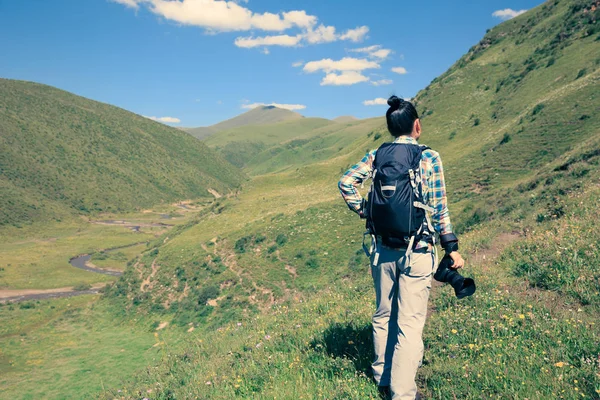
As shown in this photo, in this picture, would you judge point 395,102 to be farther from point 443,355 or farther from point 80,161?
point 80,161

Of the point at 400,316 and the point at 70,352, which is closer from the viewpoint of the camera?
the point at 400,316

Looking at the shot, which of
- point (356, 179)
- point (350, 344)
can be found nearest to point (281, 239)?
point (350, 344)

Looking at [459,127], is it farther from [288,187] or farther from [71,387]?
[71,387]

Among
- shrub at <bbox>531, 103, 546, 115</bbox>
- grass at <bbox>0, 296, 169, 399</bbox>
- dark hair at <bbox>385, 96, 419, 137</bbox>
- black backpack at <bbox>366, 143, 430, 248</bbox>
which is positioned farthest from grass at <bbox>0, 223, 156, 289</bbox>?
dark hair at <bbox>385, 96, 419, 137</bbox>

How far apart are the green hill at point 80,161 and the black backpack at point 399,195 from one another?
116 metres

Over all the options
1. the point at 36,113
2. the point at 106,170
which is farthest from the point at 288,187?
the point at 36,113

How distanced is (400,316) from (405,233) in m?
1.00

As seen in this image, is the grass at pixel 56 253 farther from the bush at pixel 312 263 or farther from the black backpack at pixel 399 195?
the black backpack at pixel 399 195

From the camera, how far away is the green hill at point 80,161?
352ft

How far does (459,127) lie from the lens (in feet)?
125

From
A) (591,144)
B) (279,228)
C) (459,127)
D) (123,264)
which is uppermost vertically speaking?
(459,127)

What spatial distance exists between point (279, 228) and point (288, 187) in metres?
18.5

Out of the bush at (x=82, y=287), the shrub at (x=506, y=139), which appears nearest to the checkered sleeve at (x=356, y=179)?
the shrub at (x=506, y=139)

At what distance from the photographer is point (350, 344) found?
5551 mm
